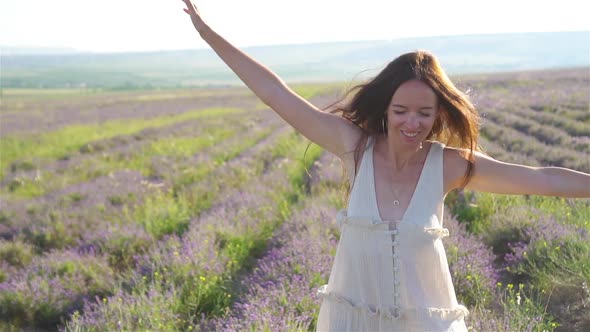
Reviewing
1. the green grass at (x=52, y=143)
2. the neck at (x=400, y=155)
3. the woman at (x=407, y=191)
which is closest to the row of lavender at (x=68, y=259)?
the woman at (x=407, y=191)

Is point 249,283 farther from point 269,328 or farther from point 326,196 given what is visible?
point 326,196

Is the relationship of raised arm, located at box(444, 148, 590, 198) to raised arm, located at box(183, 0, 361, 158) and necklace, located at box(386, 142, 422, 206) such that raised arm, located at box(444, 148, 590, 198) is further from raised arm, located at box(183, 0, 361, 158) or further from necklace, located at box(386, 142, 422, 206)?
raised arm, located at box(183, 0, 361, 158)

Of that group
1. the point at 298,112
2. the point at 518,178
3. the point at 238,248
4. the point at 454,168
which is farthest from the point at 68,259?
the point at 518,178

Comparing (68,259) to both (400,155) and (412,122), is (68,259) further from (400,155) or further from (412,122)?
(412,122)

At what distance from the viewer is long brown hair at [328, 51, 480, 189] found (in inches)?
79.2

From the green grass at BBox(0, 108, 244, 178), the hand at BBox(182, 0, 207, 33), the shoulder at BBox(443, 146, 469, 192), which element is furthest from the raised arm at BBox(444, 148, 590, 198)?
the green grass at BBox(0, 108, 244, 178)

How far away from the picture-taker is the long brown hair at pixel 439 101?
2.01 meters

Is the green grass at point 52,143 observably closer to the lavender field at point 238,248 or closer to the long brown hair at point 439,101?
the lavender field at point 238,248

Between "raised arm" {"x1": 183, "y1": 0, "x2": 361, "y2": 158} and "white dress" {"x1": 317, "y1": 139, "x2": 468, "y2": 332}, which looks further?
"raised arm" {"x1": 183, "y1": 0, "x2": 361, "y2": 158}

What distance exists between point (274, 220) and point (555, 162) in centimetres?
365

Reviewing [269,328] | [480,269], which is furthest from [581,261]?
[269,328]

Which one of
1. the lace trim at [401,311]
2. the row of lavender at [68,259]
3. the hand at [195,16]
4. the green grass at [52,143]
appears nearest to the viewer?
the lace trim at [401,311]

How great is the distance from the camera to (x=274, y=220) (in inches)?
241

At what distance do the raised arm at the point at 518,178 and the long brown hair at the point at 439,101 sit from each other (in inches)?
1.4
